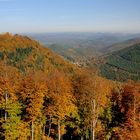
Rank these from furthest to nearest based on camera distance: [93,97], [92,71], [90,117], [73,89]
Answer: [73,89] → [90,117] → [93,97] → [92,71]

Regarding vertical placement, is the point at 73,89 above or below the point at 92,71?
below

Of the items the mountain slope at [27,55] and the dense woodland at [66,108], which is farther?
the mountain slope at [27,55]

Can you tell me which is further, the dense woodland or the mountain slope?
the mountain slope

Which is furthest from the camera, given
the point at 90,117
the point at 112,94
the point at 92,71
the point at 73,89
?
the point at 112,94

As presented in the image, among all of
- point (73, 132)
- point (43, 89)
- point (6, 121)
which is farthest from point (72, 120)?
point (6, 121)

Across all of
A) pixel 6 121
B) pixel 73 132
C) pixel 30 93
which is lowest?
pixel 73 132

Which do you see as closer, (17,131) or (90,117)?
(17,131)

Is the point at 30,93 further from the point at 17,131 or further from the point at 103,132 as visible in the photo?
the point at 103,132

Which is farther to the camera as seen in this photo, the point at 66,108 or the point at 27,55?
the point at 27,55
